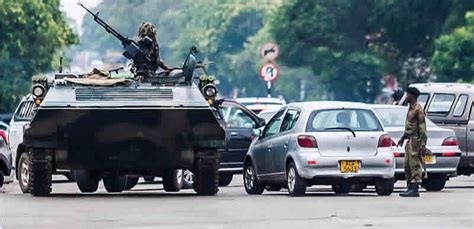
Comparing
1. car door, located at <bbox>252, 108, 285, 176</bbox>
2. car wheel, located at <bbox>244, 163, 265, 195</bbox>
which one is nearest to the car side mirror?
car door, located at <bbox>252, 108, 285, 176</bbox>

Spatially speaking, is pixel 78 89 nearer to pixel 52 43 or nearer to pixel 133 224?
pixel 133 224

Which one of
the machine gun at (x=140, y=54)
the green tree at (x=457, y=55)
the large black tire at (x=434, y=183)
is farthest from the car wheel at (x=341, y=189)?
the green tree at (x=457, y=55)

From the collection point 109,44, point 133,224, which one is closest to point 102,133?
point 133,224

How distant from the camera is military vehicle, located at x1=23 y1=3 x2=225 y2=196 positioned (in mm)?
23875

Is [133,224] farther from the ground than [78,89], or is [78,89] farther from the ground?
[78,89]

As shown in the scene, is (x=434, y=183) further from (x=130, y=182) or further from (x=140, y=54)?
(x=140, y=54)

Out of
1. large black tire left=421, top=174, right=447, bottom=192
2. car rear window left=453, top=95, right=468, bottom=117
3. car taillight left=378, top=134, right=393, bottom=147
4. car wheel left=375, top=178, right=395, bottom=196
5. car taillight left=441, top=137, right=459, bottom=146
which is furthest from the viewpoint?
car rear window left=453, top=95, right=468, bottom=117

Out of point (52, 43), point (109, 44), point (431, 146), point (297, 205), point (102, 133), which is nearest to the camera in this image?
point (297, 205)

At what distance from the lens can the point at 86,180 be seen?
27.3 metres

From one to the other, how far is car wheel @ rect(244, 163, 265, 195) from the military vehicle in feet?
8.42

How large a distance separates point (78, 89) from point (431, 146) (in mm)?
6492

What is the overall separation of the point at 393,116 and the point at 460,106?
243 centimetres

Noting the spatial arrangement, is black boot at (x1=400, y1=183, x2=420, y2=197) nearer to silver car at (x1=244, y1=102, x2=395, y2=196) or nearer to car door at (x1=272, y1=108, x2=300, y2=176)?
silver car at (x1=244, y1=102, x2=395, y2=196)

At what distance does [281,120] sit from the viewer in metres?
26.3
